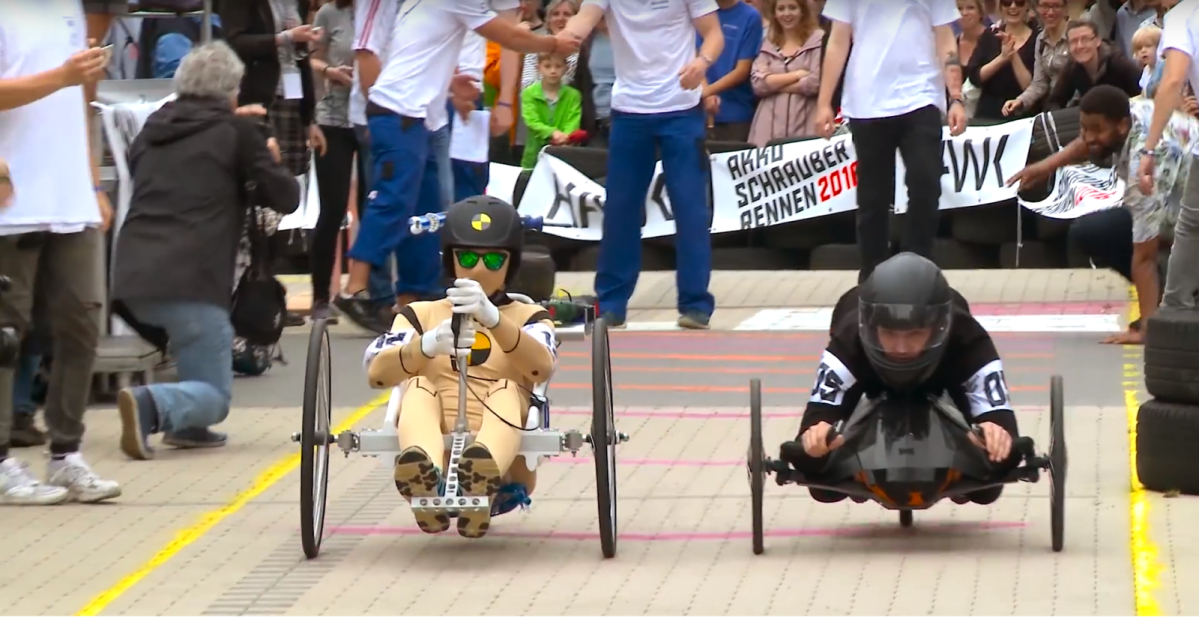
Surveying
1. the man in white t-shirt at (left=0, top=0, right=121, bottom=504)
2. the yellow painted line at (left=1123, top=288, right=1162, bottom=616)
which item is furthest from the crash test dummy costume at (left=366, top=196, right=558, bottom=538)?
the yellow painted line at (left=1123, top=288, right=1162, bottom=616)

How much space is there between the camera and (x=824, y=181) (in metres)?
14.6

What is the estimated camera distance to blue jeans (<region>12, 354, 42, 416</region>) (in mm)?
9008

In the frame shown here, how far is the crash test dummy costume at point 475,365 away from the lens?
6.55 m

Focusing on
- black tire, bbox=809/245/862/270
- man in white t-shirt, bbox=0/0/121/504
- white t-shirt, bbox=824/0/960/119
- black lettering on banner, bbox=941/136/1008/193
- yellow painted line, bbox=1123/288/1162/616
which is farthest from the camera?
black tire, bbox=809/245/862/270

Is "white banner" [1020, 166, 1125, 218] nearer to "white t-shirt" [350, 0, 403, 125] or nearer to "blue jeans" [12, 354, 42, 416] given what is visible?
"white t-shirt" [350, 0, 403, 125]

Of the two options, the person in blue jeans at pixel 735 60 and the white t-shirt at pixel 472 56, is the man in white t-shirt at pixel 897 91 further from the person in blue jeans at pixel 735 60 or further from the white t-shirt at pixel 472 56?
the white t-shirt at pixel 472 56

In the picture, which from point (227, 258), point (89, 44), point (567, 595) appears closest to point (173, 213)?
point (227, 258)

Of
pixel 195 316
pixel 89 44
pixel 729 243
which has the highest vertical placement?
pixel 89 44

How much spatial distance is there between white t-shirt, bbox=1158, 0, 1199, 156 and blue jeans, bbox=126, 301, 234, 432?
167 inches

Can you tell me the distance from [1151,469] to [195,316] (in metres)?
3.78

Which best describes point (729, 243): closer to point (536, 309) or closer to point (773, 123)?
point (773, 123)

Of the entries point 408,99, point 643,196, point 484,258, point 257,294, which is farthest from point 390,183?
point 484,258

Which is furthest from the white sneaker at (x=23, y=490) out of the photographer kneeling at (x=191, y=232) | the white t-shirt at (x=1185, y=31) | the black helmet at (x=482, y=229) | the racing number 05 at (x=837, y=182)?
the racing number 05 at (x=837, y=182)

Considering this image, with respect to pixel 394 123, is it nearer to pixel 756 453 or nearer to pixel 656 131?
pixel 656 131
